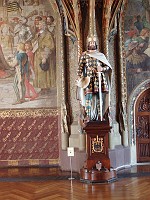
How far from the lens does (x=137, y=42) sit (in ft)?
29.1

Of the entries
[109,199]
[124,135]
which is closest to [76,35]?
[124,135]

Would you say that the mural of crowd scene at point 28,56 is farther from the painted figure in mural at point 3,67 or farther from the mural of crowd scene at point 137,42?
the mural of crowd scene at point 137,42

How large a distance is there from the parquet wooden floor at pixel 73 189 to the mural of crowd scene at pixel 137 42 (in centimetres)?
308

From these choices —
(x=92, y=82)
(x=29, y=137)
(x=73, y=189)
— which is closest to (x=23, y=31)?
(x=29, y=137)

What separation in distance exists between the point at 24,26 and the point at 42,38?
0.61 metres

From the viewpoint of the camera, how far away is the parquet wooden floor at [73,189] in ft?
17.7

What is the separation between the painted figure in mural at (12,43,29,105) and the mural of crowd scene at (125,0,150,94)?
2.80m

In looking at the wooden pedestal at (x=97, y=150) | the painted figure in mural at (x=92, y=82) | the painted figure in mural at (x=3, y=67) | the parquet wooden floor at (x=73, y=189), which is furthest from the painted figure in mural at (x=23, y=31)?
the parquet wooden floor at (x=73, y=189)

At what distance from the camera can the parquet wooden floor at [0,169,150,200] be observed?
17.7ft

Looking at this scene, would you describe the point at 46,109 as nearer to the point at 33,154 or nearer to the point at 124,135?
the point at 33,154

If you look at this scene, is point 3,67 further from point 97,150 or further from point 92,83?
point 97,150

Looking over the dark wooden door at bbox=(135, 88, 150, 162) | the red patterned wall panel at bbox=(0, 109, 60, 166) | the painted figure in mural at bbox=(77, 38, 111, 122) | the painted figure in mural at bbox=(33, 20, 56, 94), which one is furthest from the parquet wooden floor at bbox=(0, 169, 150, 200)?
the painted figure in mural at bbox=(33, 20, 56, 94)

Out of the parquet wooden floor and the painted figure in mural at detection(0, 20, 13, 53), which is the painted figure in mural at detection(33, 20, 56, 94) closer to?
the painted figure in mural at detection(0, 20, 13, 53)

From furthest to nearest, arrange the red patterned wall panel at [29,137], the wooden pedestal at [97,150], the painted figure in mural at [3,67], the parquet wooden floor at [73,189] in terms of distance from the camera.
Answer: the painted figure in mural at [3,67] → the red patterned wall panel at [29,137] → the wooden pedestal at [97,150] → the parquet wooden floor at [73,189]
